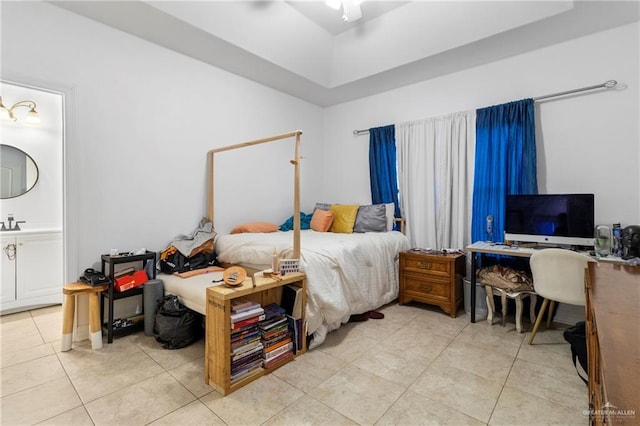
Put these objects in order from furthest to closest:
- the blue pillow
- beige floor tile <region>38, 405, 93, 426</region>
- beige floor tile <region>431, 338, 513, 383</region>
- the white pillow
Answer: the blue pillow → the white pillow → beige floor tile <region>431, 338, 513, 383</region> → beige floor tile <region>38, 405, 93, 426</region>

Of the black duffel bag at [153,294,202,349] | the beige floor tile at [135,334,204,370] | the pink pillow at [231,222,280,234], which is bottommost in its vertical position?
the beige floor tile at [135,334,204,370]

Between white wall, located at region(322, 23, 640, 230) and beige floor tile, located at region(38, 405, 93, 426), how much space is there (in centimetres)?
400

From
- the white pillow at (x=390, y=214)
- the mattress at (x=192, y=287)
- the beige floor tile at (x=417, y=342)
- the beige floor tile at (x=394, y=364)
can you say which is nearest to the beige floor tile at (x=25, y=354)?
the mattress at (x=192, y=287)

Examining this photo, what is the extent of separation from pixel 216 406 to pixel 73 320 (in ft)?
4.91

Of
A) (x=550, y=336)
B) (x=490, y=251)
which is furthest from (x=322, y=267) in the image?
(x=550, y=336)

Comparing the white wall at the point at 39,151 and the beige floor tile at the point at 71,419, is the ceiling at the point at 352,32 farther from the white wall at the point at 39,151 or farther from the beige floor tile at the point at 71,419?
the beige floor tile at the point at 71,419

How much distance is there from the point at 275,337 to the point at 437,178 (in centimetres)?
271

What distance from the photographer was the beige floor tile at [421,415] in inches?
62.3

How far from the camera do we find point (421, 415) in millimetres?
1638

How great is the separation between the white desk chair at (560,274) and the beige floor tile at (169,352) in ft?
8.76

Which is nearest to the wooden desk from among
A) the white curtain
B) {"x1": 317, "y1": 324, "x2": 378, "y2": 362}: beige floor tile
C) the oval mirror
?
{"x1": 317, "y1": 324, "x2": 378, "y2": 362}: beige floor tile

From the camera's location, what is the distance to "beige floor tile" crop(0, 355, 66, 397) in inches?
72.9

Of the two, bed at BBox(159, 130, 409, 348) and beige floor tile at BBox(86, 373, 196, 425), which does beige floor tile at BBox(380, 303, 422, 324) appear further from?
beige floor tile at BBox(86, 373, 196, 425)

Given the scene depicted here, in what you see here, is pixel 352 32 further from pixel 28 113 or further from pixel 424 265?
pixel 28 113
